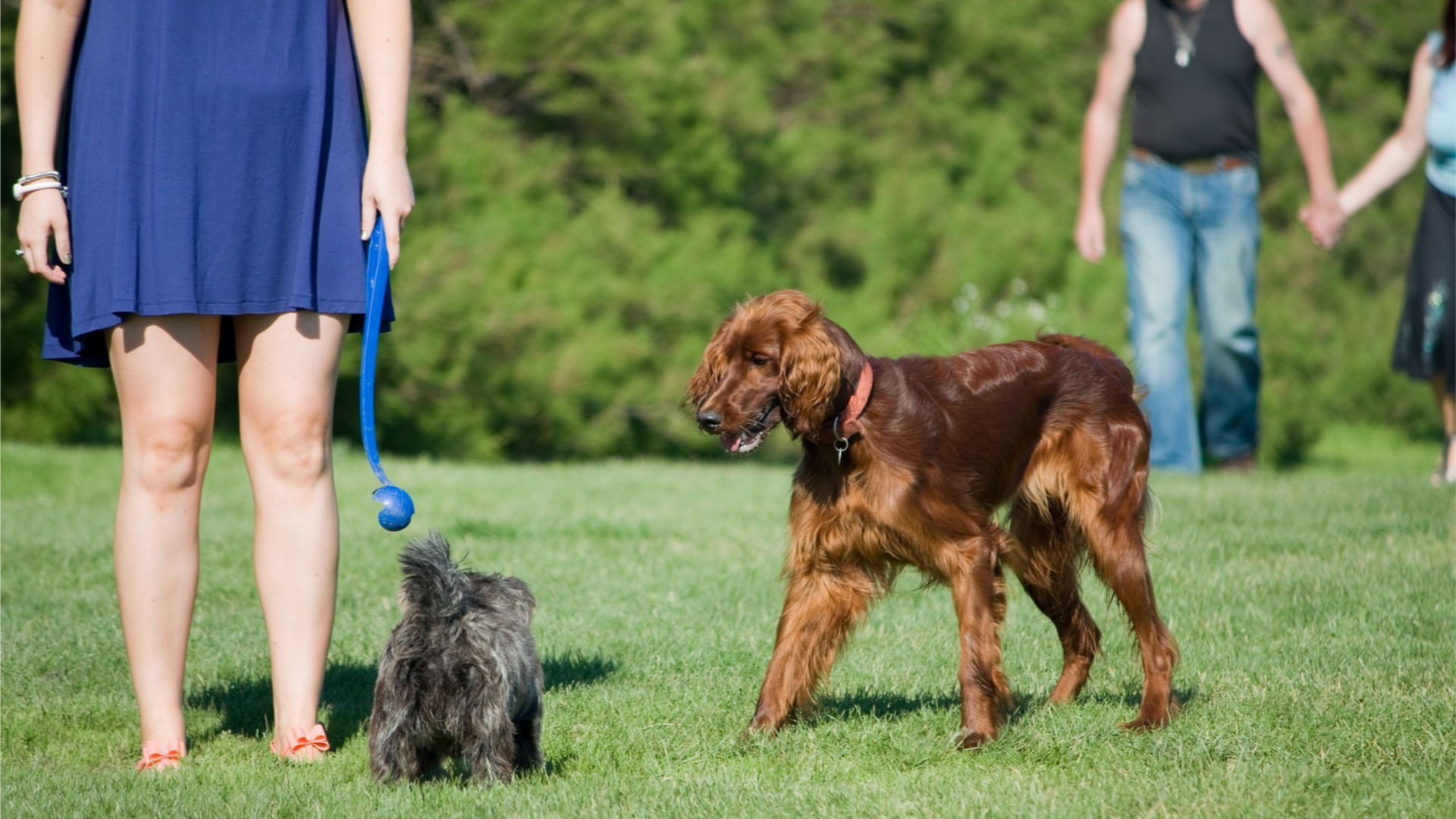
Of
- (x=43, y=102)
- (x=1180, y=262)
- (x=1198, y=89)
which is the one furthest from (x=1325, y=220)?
(x=43, y=102)

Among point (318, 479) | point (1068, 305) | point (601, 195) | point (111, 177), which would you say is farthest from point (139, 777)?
point (1068, 305)

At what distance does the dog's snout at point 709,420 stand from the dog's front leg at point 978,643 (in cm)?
76

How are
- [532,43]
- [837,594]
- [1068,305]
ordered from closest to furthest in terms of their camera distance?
[837,594], [532,43], [1068,305]

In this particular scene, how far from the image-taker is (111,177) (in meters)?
3.70

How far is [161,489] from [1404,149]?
303 inches

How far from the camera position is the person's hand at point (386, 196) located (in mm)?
3826

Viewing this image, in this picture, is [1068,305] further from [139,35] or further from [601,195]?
[139,35]

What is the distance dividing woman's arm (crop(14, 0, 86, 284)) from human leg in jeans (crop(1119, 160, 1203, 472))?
20.8ft

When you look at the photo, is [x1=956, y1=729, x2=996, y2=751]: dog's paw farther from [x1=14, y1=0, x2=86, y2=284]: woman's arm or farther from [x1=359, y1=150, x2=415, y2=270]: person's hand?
[x1=14, y1=0, x2=86, y2=284]: woman's arm

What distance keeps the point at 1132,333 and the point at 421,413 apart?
6056mm

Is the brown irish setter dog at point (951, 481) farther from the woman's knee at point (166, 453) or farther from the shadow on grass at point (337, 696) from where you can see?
the woman's knee at point (166, 453)

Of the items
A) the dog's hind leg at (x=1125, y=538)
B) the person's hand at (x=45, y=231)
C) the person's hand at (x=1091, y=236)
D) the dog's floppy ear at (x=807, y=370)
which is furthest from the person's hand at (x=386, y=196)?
the person's hand at (x=1091, y=236)

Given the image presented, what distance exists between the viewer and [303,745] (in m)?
3.91

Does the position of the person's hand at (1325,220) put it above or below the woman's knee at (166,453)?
above
